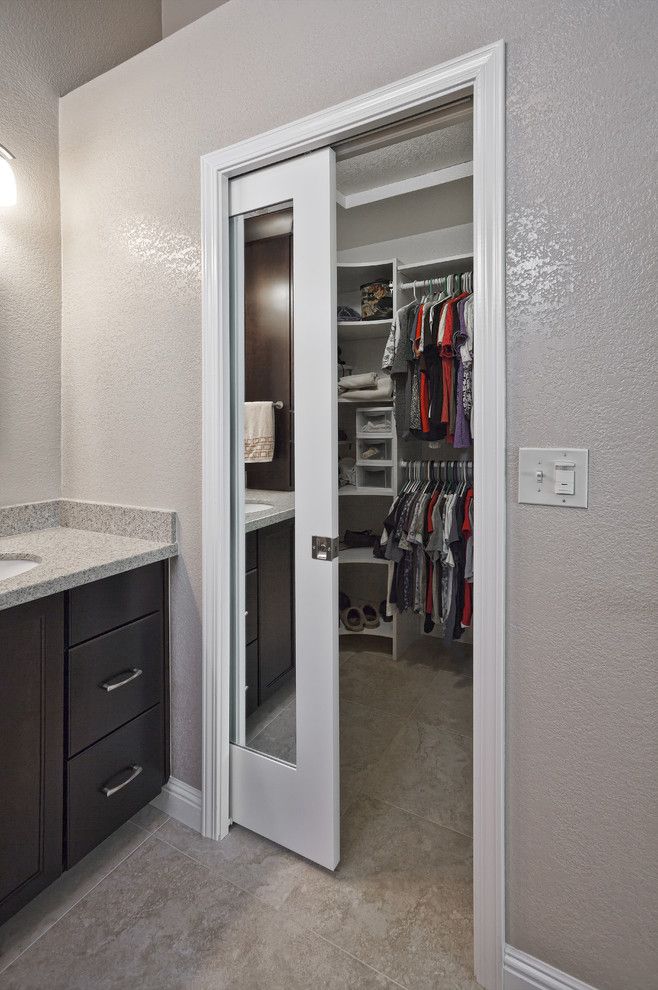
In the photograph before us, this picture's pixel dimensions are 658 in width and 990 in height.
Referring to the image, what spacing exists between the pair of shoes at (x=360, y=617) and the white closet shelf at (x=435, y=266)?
6.35ft

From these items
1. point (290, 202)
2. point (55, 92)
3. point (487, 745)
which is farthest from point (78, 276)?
point (487, 745)

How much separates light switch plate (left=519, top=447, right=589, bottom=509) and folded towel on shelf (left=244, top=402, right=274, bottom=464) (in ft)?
2.36

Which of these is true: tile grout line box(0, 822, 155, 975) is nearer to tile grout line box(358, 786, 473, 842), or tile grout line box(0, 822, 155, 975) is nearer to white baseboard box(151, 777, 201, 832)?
white baseboard box(151, 777, 201, 832)

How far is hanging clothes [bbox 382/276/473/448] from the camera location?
7.20 ft

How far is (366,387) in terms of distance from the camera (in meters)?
2.99

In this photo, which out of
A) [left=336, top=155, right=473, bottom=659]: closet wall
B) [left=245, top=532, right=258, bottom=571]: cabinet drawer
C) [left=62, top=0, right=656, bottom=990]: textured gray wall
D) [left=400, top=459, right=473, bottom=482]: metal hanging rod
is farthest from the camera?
[left=400, top=459, right=473, bottom=482]: metal hanging rod

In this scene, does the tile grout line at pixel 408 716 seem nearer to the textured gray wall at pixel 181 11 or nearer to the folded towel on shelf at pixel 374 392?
the folded towel on shelf at pixel 374 392

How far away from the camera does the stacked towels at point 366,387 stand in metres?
2.90

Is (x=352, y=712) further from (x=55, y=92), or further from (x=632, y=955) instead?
(x=55, y=92)

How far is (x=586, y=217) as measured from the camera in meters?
1.01

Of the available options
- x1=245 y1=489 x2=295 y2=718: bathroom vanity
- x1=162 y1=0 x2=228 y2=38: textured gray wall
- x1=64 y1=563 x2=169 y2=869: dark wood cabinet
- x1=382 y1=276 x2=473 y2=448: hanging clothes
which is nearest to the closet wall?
x1=382 y1=276 x2=473 y2=448: hanging clothes

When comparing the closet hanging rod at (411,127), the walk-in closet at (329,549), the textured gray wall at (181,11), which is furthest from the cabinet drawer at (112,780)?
the textured gray wall at (181,11)

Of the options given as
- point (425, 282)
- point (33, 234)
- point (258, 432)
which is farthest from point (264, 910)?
point (425, 282)

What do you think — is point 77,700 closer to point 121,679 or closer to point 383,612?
point 121,679
